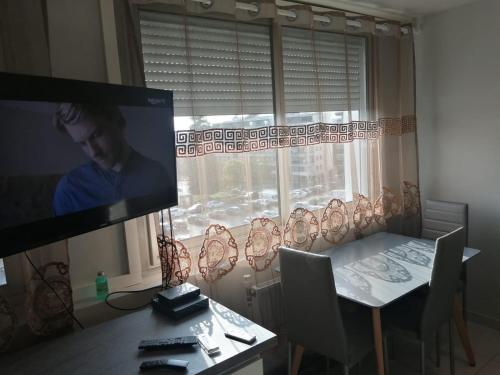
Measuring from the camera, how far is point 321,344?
1.84m

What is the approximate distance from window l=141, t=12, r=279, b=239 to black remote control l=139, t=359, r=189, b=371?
76cm

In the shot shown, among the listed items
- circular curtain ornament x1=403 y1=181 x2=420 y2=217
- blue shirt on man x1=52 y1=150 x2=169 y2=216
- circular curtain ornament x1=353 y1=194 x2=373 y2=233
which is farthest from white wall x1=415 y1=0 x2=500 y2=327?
blue shirt on man x1=52 y1=150 x2=169 y2=216

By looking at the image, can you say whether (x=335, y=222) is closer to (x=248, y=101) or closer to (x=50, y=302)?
(x=248, y=101)

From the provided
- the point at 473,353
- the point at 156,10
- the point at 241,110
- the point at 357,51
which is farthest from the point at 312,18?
the point at 473,353

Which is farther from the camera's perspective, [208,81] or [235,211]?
[235,211]

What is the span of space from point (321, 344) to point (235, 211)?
808mm

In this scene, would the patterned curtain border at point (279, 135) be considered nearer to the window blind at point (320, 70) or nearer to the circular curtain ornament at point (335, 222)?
the window blind at point (320, 70)

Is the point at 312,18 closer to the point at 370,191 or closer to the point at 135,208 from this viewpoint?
the point at 370,191

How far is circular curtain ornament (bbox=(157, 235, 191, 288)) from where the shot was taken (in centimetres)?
178

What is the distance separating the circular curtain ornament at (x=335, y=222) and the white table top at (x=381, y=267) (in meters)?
0.08

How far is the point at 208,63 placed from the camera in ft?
6.36

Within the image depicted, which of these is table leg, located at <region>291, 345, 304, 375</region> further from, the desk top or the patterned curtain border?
the patterned curtain border

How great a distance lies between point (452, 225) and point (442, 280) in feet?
3.03

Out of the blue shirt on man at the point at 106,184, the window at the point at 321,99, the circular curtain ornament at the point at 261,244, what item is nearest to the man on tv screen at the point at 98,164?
the blue shirt on man at the point at 106,184
